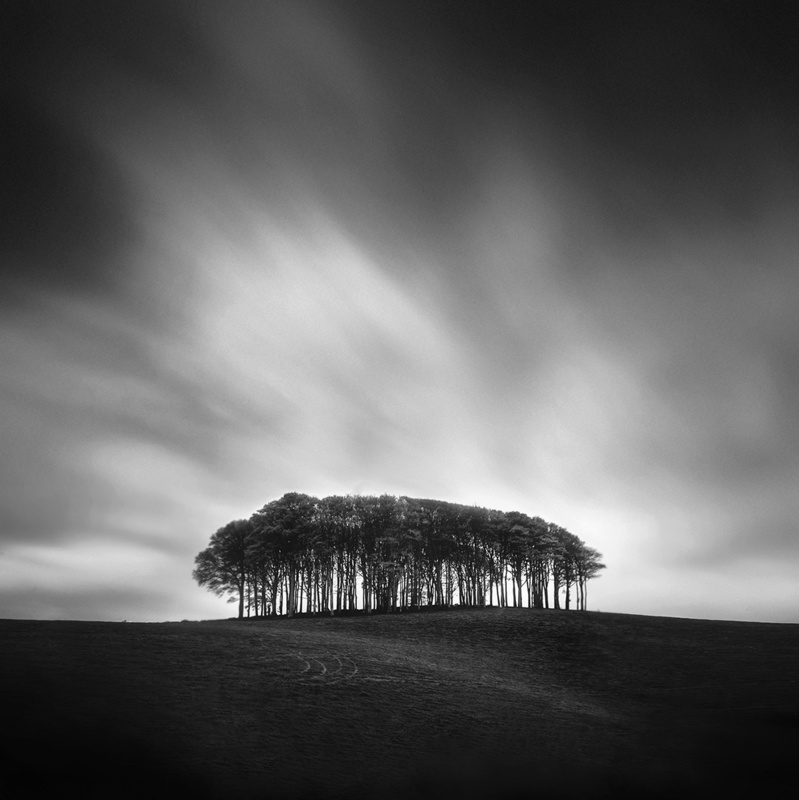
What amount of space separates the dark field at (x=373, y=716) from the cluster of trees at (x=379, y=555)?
28.8m

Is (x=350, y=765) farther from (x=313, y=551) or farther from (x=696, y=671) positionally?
(x=313, y=551)

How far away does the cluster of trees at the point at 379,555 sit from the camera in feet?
297

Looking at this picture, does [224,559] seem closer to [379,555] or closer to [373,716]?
[379,555]

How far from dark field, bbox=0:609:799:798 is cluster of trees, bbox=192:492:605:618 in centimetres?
2879

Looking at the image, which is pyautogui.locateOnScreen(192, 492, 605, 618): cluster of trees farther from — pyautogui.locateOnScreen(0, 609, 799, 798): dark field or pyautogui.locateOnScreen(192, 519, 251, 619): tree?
pyautogui.locateOnScreen(0, 609, 799, 798): dark field

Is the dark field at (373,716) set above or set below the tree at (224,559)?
below

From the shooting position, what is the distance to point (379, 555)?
9144 centimetres

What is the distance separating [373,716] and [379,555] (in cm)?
5700

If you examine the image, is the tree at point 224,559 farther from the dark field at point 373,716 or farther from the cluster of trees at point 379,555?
the dark field at point 373,716

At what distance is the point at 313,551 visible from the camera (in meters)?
90.9

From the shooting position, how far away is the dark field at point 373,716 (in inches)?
967

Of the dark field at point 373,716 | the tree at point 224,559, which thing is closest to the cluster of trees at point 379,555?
the tree at point 224,559

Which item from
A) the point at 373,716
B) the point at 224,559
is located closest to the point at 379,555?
the point at 224,559

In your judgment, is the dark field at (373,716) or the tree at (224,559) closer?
the dark field at (373,716)
